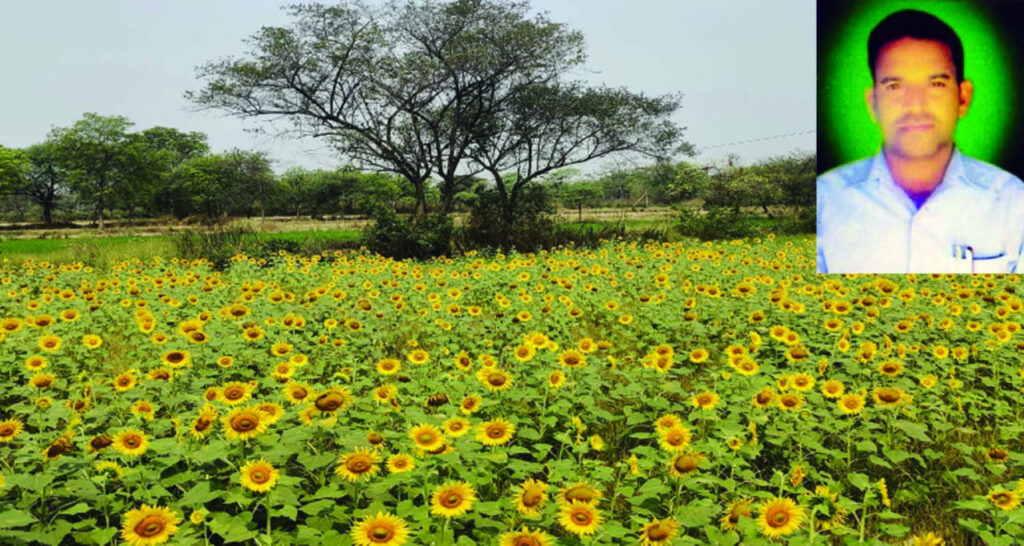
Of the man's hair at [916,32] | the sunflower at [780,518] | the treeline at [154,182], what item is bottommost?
the sunflower at [780,518]

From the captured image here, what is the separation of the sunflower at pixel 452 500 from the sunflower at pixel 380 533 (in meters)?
0.10

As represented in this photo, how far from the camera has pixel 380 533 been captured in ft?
4.84

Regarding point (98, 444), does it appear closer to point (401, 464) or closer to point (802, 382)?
point (401, 464)

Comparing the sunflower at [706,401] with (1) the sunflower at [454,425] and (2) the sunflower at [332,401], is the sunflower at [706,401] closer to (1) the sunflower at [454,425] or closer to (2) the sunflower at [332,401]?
(1) the sunflower at [454,425]

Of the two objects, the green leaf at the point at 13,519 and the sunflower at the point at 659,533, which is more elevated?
the green leaf at the point at 13,519

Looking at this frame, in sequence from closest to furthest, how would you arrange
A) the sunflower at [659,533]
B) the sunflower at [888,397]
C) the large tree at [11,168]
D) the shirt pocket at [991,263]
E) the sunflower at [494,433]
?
the sunflower at [659,533] → the sunflower at [494,433] → the sunflower at [888,397] → the shirt pocket at [991,263] → the large tree at [11,168]

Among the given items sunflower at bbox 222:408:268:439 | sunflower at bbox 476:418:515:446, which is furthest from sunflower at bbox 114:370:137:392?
sunflower at bbox 476:418:515:446

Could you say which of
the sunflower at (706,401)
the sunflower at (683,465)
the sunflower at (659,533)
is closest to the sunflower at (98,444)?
the sunflower at (659,533)

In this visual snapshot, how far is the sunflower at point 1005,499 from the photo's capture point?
172 centimetres

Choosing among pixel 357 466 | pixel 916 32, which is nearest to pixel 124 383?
pixel 357 466

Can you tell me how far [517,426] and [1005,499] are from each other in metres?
1.71

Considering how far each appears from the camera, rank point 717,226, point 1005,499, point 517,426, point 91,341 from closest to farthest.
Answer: point 1005,499
point 517,426
point 91,341
point 717,226

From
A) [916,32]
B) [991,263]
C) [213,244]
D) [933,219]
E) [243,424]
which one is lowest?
[243,424]

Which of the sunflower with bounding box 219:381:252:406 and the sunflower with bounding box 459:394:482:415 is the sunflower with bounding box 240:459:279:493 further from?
the sunflower with bounding box 459:394:482:415
